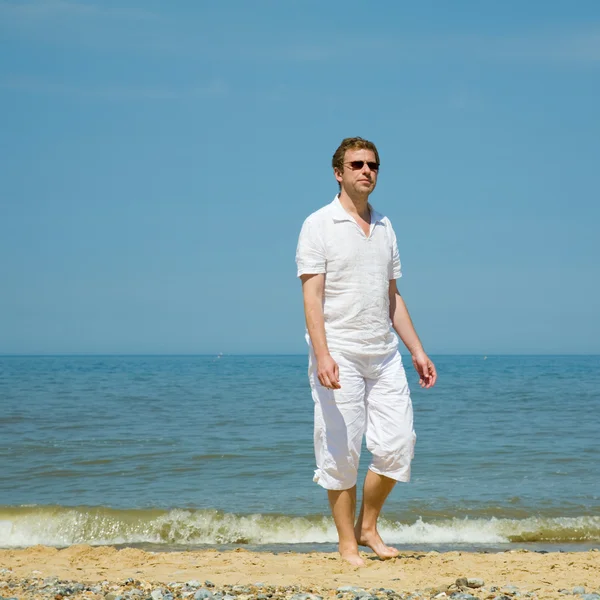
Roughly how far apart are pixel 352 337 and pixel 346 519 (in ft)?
3.58

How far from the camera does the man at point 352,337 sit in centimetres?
448

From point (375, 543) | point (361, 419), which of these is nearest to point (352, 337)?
point (361, 419)

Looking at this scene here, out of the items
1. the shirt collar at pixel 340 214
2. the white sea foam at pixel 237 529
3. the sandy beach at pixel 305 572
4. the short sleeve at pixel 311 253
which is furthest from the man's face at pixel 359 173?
the white sea foam at pixel 237 529

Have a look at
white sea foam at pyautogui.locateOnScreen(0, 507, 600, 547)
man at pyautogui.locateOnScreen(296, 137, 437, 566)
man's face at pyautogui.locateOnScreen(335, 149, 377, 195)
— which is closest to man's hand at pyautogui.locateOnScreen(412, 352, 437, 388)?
man at pyautogui.locateOnScreen(296, 137, 437, 566)

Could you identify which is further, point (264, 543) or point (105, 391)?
point (105, 391)

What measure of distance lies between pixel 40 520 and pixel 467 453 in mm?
5911

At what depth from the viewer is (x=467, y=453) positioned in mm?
11078

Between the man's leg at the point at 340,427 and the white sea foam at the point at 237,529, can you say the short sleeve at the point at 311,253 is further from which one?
the white sea foam at the point at 237,529

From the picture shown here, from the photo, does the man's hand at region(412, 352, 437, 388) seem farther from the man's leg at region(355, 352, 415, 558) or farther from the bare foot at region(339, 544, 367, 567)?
the bare foot at region(339, 544, 367, 567)

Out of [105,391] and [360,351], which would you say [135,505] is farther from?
[105,391]

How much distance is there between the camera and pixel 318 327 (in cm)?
440

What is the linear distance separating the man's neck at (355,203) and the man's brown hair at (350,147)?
0.17m

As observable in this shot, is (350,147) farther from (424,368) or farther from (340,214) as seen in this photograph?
(424,368)

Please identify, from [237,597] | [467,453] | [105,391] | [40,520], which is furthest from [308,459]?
[105,391]
